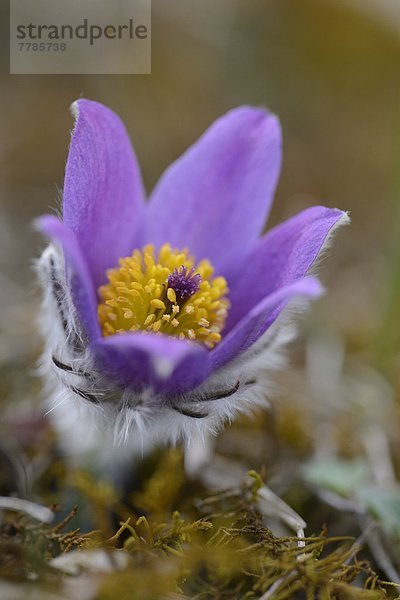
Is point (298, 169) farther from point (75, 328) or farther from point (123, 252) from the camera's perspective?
point (75, 328)

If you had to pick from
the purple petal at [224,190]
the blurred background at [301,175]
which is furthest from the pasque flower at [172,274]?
the blurred background at [301,175]

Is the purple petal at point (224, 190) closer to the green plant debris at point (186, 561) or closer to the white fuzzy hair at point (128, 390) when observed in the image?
the white fuzzy hair at point (128, 390)

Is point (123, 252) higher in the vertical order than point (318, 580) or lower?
higher

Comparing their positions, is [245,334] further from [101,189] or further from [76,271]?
[101,189]

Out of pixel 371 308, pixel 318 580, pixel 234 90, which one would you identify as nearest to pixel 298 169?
pixel 234 90

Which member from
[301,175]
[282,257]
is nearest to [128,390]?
[282,257]

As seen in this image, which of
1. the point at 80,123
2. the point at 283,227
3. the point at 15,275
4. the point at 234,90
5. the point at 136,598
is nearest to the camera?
the point at 136,598
